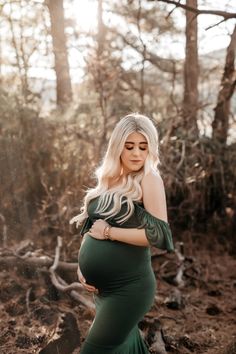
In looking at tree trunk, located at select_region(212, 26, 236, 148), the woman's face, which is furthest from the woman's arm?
tree trunk, located at select_region(212, 26, 236, 148)

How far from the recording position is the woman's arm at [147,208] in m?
2.71

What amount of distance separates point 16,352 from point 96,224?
172cm

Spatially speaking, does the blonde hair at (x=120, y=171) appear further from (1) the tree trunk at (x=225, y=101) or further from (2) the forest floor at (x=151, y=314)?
(1) the tree trunk at (x=225, y=101)

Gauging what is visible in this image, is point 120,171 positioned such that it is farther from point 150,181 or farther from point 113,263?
point 113,263

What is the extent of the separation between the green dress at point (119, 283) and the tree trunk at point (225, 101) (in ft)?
15.7

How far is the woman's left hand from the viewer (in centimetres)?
282

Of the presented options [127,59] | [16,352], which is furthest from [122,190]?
[127,59]

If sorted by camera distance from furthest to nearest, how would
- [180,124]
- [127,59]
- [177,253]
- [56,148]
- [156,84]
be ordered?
[156,84] → [127,59] → [180,124] → [56,148] → [177,253]

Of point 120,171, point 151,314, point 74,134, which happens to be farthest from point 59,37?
point 120,171

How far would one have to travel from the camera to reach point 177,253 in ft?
20.0

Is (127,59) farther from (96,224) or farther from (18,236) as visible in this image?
(96,224)

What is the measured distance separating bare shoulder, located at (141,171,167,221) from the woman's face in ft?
0.44

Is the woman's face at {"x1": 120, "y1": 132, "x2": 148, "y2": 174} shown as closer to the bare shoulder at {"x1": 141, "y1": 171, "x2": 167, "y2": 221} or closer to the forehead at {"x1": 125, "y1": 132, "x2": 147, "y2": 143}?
the forehead at {"x1": 125, "y1": 132, "x2": 147, "y2": 143}

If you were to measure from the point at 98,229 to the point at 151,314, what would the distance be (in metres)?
2.32
